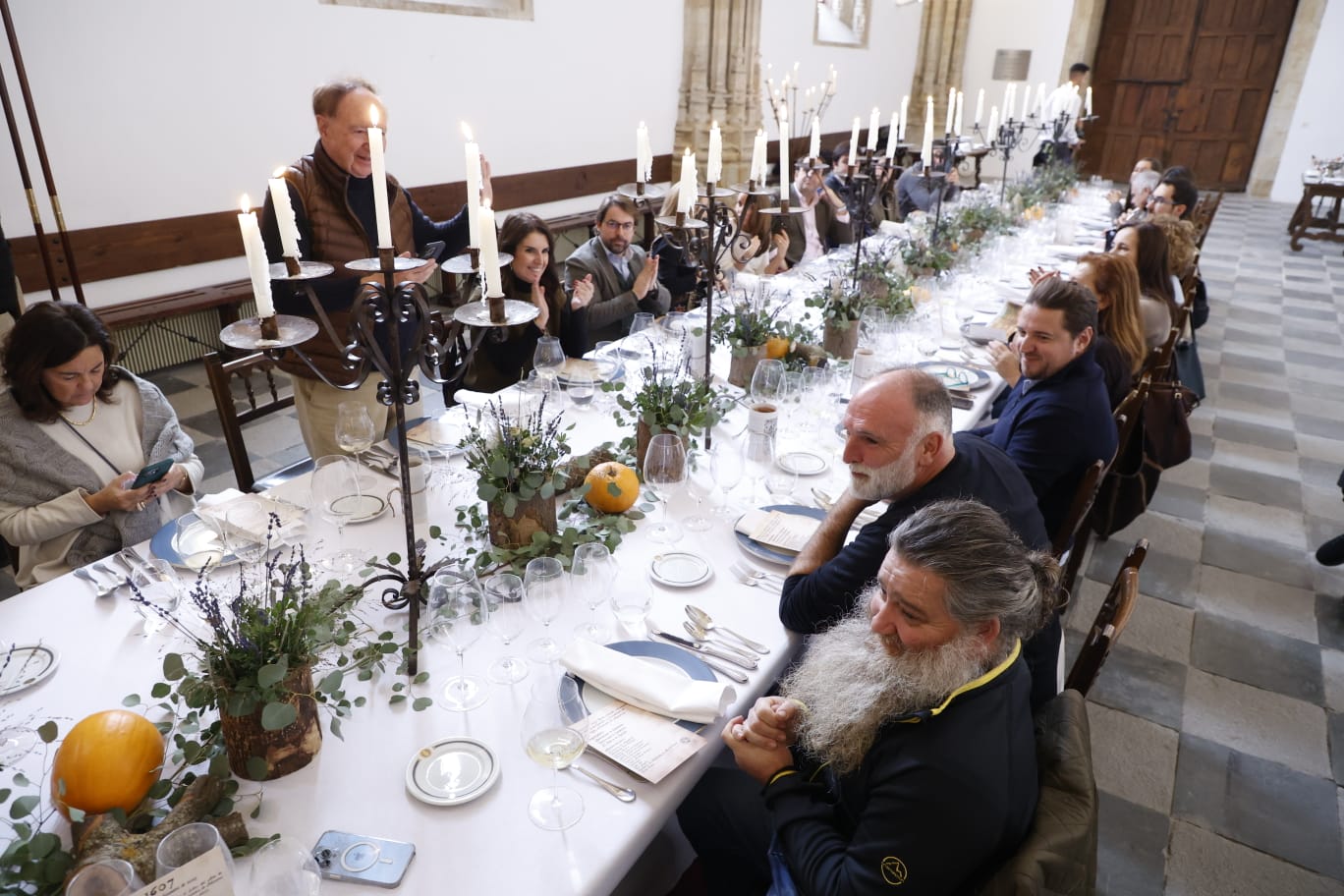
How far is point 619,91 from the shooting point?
7.57 m

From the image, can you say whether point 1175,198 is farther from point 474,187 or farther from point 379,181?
point 379,181

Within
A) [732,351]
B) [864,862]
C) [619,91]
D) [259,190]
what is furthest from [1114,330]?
[619,91]

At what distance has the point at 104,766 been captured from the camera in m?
1.25

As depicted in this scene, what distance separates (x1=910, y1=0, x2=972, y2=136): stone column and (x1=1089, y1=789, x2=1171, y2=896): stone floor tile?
13.1 meters

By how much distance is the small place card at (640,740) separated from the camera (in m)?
1.45

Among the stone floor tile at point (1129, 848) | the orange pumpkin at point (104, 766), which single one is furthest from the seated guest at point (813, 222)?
the orange pumpkin at point (104, 766)

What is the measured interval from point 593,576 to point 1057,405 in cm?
174

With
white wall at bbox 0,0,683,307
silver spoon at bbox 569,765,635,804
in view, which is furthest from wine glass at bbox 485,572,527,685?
white wall at bbox 0,0,683,307

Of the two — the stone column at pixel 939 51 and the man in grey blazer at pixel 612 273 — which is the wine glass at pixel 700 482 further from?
the stone column at pixel 939 51

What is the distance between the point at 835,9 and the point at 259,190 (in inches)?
351

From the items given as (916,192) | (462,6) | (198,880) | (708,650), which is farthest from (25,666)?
(916,192)

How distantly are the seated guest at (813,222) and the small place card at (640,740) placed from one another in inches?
169

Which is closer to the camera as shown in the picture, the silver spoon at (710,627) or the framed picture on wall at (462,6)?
the silver spoon at (710,627)

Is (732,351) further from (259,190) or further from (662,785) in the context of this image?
(259,190)
